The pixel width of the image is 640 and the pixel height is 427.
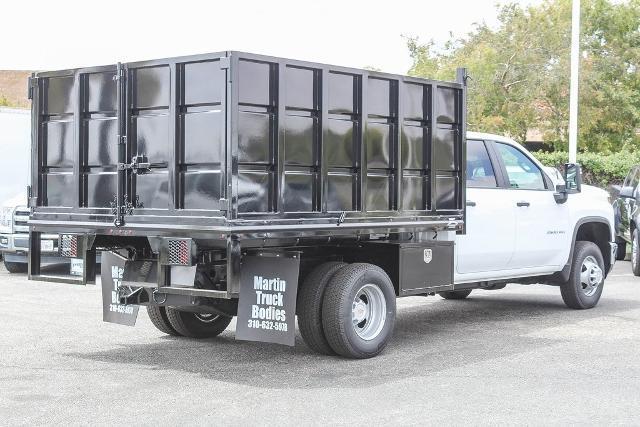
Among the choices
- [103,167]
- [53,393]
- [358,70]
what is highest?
[358,70]

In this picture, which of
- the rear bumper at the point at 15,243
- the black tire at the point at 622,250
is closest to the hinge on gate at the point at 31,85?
the rear bumper at the point at 15,243

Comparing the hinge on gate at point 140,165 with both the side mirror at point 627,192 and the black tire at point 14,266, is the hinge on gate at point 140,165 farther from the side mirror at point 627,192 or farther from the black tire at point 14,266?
the side mirror at point 627,192

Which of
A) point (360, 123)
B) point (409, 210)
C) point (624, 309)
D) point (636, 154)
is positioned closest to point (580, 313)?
point (624, 309)

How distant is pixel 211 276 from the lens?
7996mm

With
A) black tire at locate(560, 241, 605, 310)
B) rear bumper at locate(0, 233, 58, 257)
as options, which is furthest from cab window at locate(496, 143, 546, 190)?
rear bumper at locate(0, 233, 58, 257)

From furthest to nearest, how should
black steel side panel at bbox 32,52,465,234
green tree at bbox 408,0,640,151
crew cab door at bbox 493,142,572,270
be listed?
green tree at bbox 408,0,640,151
crew cab door at bbox 493,142,572,270
black steel side panel at bbox 32,52,465,234

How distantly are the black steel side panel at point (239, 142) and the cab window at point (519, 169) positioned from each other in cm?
163

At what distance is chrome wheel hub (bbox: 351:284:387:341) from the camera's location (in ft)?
28.3

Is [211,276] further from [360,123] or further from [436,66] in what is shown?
[436,66]

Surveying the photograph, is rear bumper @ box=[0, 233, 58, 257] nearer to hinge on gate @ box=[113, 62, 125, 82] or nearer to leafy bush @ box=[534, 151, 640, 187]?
hinge on gate @ box=[113, 62, 125, 82]

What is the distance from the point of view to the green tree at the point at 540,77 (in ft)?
129

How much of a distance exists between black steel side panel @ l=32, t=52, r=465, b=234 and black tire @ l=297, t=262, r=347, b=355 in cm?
53

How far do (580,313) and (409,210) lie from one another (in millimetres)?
3500

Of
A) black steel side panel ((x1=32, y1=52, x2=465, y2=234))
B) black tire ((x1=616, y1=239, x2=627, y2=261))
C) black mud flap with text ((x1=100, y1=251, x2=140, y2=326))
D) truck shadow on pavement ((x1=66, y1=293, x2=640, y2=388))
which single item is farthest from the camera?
black tire ((x1=616, y1=239, x2=627, y2=261))
